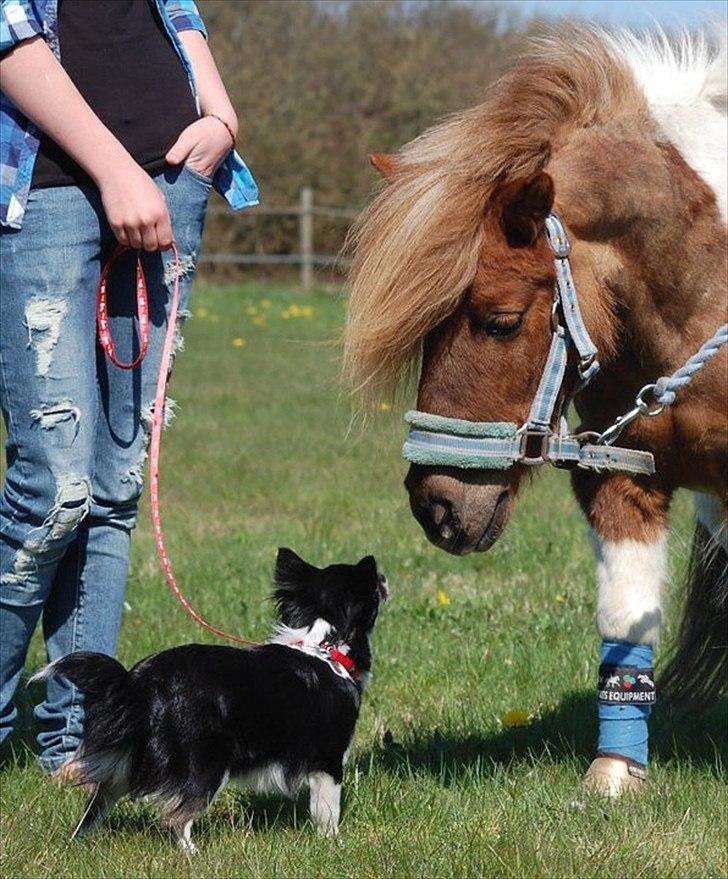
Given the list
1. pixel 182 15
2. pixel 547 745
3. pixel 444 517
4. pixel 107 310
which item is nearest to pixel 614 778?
pixel 547 745

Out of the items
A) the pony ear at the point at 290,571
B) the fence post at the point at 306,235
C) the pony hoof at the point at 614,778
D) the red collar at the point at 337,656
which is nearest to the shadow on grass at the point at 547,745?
the pony hoof at the point at 614,778

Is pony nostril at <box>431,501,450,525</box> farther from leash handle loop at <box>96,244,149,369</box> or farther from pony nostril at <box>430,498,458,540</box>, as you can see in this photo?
leash handle loop at <box>96,244,149,369</box>

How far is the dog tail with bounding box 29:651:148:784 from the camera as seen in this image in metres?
2.94

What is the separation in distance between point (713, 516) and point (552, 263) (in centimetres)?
95

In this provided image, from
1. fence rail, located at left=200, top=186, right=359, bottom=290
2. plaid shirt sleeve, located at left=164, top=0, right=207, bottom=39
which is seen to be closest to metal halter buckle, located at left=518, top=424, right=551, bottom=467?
plaid shirt sleeve, located at left=164, top=0, right=207, bottom=39

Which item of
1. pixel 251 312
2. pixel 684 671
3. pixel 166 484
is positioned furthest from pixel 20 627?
pixel 251 312

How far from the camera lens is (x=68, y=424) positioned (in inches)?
131

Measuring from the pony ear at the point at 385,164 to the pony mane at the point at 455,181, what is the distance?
2cm

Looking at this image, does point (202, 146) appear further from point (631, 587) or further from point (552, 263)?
point (631, 587)

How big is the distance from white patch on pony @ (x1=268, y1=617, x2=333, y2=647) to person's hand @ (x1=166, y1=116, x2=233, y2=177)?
3.84 feet

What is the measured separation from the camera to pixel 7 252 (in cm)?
327

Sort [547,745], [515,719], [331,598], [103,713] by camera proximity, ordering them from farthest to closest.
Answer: [515,719], [547,745], [331,598], [103,713]

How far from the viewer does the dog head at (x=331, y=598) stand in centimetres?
349

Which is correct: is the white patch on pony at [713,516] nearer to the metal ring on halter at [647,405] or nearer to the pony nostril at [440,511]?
the metal ring on halter at [647,405]
